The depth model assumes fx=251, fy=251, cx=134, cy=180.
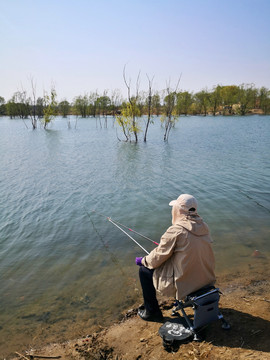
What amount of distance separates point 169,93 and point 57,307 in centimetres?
2803

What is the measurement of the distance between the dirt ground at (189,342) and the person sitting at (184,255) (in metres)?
0.60

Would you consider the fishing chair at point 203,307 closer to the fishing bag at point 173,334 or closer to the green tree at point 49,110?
the fishing bag at point 173,334

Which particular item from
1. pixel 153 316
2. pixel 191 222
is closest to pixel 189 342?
pixel 153 316

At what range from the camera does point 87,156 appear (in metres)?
19.7

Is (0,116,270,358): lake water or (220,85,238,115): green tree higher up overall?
(220,85,238,115): green tree

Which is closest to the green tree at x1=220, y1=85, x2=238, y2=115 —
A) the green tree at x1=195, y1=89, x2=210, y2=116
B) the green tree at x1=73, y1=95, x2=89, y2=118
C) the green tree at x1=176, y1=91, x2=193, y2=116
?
the green tree at x1=195, y1=89, x2=210, y2=116

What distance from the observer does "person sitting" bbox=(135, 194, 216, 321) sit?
3.05 m

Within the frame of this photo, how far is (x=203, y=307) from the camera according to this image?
3.04 meters

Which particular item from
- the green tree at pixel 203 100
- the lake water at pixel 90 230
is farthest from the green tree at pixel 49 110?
the green tree at pixel 203 100

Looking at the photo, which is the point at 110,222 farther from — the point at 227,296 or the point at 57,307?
the point at 227,296

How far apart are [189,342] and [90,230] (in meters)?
4.79

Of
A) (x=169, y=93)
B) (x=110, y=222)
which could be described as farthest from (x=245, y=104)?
(x=110, y=222)

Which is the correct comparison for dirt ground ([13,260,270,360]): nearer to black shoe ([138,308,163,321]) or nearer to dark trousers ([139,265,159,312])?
black shoe ([138,308,163,321])

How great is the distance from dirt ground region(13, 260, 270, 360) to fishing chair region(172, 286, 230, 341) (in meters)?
0.12
